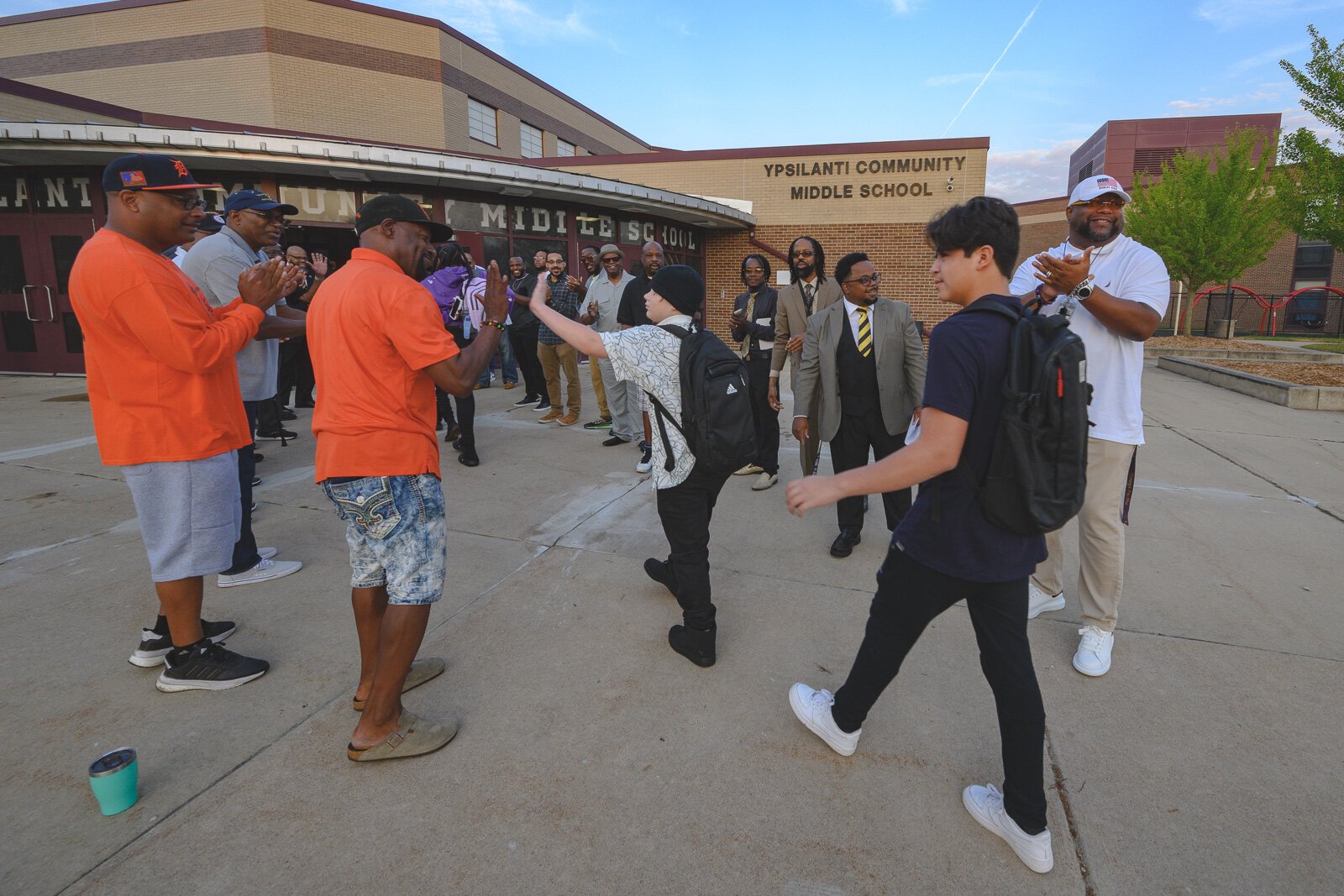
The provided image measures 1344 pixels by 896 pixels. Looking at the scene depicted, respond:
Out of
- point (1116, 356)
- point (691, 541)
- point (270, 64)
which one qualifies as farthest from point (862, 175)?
point (691, 541)

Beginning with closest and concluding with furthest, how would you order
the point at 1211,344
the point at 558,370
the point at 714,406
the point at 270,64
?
the point at 714,406 < the point at 558,370 < the point at 1211,344 < the point at 270,64

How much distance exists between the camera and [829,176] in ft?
58.9

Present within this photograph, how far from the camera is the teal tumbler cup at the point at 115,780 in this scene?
2066 millimetres

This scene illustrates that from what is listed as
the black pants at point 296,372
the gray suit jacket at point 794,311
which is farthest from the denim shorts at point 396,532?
the black pants at point 296,372

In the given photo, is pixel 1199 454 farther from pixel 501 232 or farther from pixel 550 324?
pixel 501 232

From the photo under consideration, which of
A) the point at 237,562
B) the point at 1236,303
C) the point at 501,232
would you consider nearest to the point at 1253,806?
the point at 237,562

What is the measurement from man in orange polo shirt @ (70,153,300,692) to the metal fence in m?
36.2

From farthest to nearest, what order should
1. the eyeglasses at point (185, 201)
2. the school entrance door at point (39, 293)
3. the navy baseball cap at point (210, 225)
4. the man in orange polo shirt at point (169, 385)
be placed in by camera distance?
the school entrance door at point (39, 293), the navy baseball cap at point (210, 225), the eyeglasses at point (185, 201), the man in orange polo shirt at point (169, 385)

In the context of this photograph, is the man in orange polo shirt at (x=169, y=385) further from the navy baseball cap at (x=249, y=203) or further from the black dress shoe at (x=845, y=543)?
the black dress shoe at (x=845, y=543)

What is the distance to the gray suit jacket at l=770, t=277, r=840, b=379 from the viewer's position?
16.7 feet

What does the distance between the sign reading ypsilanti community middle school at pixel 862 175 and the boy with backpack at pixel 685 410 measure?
54.4 feet

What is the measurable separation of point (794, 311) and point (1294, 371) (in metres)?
13.0

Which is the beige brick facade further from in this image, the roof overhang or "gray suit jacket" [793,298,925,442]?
"gray suit jacket" [793,298,925,442]

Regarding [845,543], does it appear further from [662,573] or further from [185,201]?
[185,201]
